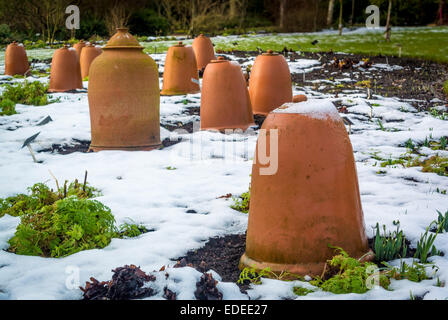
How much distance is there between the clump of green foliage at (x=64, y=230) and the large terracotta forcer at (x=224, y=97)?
3377 mm

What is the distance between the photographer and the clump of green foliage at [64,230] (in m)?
2.83

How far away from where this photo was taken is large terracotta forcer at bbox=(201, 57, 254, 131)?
20.5ft

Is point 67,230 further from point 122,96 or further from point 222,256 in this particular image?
point 122,96

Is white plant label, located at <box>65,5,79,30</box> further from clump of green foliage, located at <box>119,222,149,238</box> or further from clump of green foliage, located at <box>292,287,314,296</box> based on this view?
clump of green foliage, located at <box>292,287,314,296</box>

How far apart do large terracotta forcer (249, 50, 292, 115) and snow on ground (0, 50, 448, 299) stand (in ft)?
3.26

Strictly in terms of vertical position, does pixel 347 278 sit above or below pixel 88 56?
below

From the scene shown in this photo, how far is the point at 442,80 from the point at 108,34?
1661 centimetres

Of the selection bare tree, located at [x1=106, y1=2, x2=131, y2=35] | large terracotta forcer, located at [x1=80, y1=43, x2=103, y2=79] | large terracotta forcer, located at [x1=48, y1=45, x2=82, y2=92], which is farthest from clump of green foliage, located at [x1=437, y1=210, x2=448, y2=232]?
bare tree, located at [x1=106, y1=2, x2=131, y2=35]

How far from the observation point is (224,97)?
6266 mm

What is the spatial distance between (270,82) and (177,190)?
3.43 m

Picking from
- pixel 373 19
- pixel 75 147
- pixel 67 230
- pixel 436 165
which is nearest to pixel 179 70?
pixel 75 147

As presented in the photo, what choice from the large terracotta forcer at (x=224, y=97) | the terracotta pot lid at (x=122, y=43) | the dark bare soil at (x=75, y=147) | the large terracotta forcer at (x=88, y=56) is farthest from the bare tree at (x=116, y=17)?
the terracotta pot lid at (x=122, y=43)

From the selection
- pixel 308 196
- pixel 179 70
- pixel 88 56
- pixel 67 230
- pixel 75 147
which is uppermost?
pixel 88 56

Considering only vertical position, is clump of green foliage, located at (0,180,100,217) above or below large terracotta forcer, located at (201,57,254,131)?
below
